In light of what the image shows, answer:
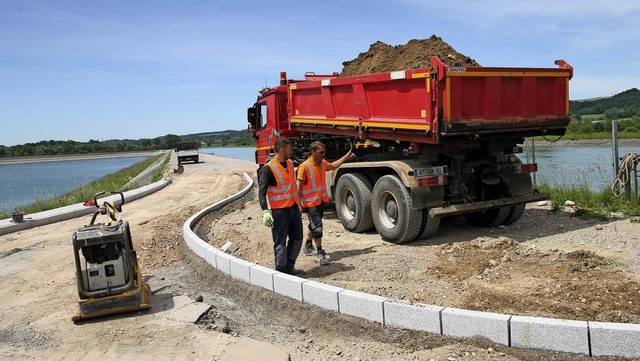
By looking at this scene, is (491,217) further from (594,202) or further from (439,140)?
(594,202)

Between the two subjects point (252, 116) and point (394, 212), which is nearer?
point (394, 212)

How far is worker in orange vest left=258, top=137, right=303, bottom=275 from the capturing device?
585cm

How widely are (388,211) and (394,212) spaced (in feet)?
0.51

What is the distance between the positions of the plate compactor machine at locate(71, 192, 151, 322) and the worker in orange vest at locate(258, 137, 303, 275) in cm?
148

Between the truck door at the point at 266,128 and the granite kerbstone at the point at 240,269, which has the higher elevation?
the truck door at the point at 266,128

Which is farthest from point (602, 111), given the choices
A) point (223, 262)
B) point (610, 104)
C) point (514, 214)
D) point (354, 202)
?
point (223, 262)

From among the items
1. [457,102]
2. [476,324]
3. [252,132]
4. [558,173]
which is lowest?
[558,173]

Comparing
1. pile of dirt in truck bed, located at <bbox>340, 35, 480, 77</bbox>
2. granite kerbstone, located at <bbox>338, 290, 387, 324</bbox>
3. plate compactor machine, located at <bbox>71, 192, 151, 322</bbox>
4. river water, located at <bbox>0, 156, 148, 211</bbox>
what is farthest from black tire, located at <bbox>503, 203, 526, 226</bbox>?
river water, located at <bbox>0, 156, 148, 211</bbox>

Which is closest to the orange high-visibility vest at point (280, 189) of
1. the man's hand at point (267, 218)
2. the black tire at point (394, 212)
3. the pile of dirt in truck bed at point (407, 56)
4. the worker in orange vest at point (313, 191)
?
the man's hand at point (267, 218)

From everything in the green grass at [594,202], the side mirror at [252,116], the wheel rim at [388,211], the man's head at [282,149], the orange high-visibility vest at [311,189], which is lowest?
the green grass at [594,202]

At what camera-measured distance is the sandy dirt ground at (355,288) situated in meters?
4.30

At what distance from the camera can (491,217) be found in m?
8.17

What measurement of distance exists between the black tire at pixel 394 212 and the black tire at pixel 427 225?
0.11m

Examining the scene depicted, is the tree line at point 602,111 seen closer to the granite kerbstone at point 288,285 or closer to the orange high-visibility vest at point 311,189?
the orange high-visibility vest at point 311,189
